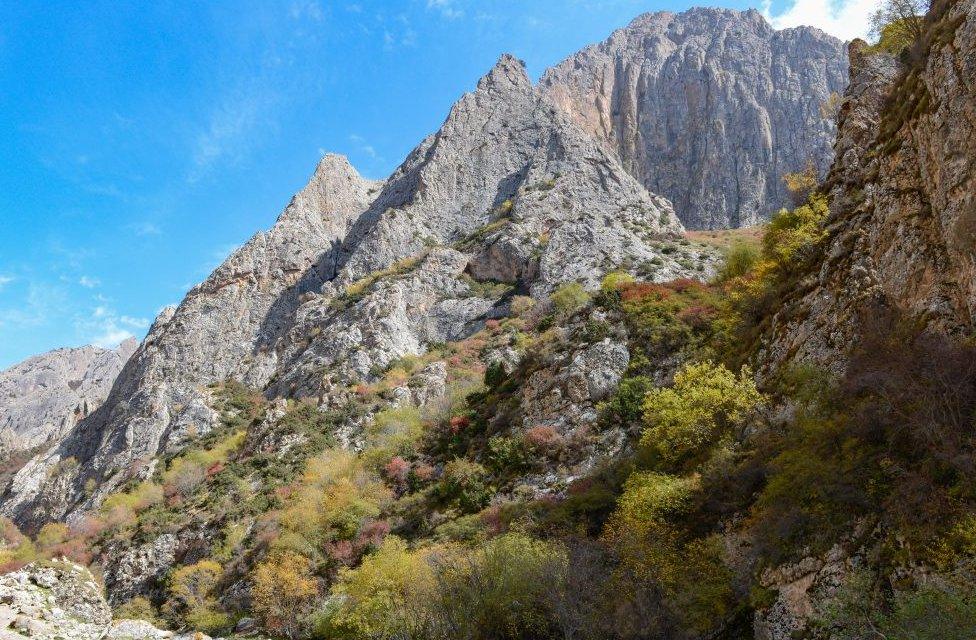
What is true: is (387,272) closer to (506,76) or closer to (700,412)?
(506,76)

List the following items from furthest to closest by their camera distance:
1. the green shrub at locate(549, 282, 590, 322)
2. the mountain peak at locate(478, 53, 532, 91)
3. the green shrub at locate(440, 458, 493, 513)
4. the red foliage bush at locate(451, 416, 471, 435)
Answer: the mountain peak at locate(478, 53, 532, 91) → the green shrub at locate(549, 282, 590, 322) → the red foliage bush at locate(451, 416, 471, 435) → the green shrub at locate(440, 458, 493, 513)

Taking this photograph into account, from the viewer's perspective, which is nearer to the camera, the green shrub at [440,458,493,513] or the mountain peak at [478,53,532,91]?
the green shrub at [440,458,493,513]

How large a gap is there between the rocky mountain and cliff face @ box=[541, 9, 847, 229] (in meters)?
128

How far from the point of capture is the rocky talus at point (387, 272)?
7100 cm

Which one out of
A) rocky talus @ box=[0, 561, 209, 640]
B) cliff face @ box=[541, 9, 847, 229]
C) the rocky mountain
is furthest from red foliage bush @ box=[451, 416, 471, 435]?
the rocky mountain

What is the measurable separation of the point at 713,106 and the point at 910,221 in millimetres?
119426

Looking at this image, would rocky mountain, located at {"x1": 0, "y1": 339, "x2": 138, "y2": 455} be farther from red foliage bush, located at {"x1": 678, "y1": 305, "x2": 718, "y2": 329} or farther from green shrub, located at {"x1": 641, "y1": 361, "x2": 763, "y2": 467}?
green shrub, located at {"x1": 641, "y1": 361, "x2": 763, "y2": 467}

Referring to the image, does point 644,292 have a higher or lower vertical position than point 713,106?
lower

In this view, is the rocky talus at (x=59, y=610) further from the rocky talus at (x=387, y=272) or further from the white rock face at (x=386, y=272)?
the white rock face at (x=386, y=272)

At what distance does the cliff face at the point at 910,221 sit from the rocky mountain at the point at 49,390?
127368mm

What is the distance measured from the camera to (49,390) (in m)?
168

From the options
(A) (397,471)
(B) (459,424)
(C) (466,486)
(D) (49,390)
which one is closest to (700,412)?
(C) (466,486)

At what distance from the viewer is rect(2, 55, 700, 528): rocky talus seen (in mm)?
71000

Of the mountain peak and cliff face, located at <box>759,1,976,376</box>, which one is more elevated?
the mountain peak
